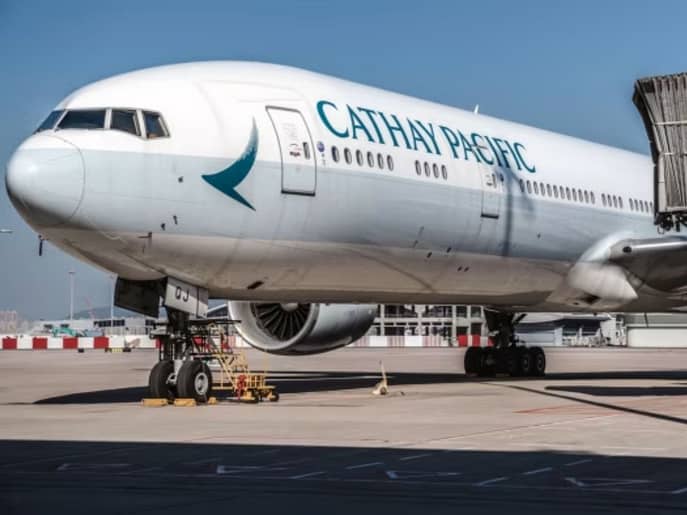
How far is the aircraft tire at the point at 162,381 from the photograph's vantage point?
17828 millimetres

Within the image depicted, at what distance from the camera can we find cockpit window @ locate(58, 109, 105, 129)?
1702 centimetres

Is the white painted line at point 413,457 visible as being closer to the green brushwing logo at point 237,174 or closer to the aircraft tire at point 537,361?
the green brushwing logo at point 237,174

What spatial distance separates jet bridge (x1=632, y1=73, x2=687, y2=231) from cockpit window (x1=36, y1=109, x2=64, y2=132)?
353 inches

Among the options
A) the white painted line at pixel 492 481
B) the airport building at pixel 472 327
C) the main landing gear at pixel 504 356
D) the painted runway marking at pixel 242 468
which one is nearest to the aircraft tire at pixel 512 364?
the main landing gear at pixel 504 356

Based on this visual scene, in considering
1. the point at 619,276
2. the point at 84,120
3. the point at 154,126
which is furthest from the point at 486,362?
the point at 84,120

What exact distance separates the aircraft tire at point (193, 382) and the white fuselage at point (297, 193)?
132 centimetres

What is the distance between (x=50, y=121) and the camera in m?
17.3

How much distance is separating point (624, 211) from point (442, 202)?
24.1ft

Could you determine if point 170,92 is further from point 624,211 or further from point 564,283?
point 624,211

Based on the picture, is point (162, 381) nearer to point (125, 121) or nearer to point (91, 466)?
point (125, 121)

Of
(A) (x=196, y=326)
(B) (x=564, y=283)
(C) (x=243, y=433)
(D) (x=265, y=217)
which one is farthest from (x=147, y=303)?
(B) (x=564, y=283)

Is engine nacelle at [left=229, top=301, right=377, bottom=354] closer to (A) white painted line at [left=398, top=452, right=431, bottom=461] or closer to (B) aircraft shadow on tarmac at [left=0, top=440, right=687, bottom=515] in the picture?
(B) aircraft shadow on tarmac at [left=0, top=440, right=687, bottom=515]

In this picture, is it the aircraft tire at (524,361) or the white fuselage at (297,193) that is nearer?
the white fuselage at (297,193)

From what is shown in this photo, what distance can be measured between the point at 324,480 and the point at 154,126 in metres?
9.05
